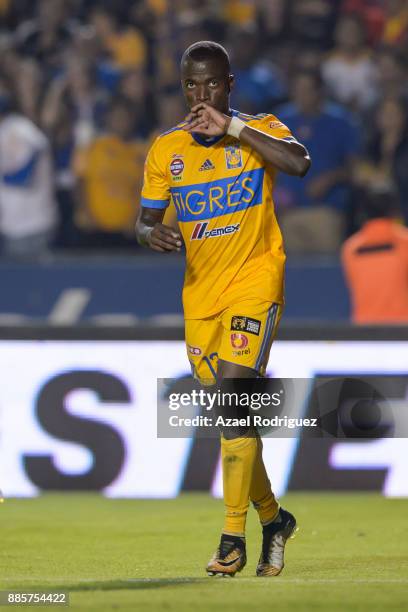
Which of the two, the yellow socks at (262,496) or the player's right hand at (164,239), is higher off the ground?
the player's right hand at (164,239)

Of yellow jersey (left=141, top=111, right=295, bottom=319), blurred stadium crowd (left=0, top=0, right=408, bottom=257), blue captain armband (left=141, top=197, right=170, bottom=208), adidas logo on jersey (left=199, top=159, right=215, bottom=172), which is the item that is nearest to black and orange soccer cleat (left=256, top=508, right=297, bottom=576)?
yellow jersey (left=141, top=111, right=295, bottom=319)

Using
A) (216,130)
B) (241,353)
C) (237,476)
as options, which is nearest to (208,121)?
(216,130)

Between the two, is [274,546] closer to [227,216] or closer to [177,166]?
[227,216]

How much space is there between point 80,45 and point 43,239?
→ 202cm

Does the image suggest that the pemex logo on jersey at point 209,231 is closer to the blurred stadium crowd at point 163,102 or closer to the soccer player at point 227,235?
the soccer player at point 227,235

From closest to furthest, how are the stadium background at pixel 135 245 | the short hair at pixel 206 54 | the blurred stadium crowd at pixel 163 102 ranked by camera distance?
the short hair at pixel 206 54
the stadium background at pixel 135 245
the blurred stadium crowd at pixel 163 102

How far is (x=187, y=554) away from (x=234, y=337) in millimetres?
1712

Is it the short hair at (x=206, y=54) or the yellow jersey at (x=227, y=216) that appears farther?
the yellow jersey at (x=227, y=216)

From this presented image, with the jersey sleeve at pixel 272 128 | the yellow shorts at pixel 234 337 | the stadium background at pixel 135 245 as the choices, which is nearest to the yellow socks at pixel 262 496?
the yellow shorts at pixel 234 337

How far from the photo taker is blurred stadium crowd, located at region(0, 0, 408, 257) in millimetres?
12844

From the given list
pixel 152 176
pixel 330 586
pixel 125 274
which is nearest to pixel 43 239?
pixel 125 274

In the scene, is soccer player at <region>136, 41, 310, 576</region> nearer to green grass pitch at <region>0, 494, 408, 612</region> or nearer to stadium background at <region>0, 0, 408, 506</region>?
green grass pitch at <region>0, 494, 408, 612</region>

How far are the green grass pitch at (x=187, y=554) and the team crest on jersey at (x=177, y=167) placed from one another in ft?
5.91

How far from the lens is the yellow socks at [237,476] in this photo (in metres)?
6.26
